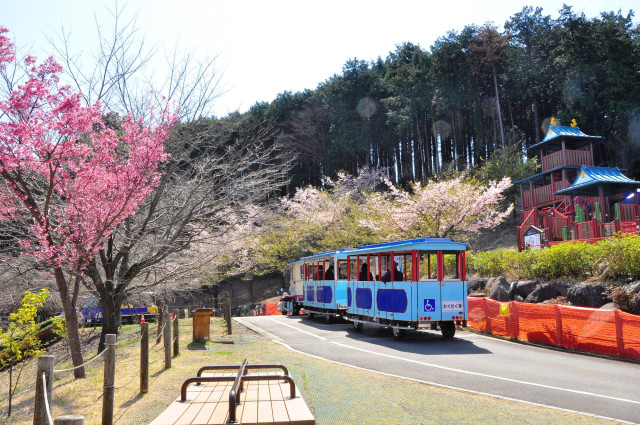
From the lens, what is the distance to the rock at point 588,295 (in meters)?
14.8

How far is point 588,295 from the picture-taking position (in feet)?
49.3

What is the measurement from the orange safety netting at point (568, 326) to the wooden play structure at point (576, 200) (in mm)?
5132

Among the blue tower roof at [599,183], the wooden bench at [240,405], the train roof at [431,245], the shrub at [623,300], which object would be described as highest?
the blue tower roof at [599,183]

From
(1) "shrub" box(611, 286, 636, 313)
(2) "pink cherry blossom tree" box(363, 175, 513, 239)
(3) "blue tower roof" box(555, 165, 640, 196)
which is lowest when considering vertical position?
(1) "shrub" box(611, 286, 636, 313)

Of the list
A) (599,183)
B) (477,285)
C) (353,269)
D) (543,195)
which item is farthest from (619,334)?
(543,195)

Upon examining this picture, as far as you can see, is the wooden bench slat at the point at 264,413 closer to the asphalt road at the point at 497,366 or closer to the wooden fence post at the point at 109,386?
the wooden fence post at the point at 109,386

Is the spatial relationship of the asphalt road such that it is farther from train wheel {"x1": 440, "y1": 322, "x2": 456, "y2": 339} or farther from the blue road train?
the blue road train

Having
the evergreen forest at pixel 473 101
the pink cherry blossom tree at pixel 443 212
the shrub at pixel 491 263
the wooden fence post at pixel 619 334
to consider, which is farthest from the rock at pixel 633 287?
the evergreen forest at pixel 473 101

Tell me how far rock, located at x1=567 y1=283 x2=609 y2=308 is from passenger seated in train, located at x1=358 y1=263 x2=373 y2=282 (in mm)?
6501

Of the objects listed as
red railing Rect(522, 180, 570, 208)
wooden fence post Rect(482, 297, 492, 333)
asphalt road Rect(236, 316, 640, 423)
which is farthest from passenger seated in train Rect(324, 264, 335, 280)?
red railing Rect(522, 180, 570, 208)

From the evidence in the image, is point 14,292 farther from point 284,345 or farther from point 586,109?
point 586,109

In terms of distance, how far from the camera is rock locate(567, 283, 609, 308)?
48.6 feet

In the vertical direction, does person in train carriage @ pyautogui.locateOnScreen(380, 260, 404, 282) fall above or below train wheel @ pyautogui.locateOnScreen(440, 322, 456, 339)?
above

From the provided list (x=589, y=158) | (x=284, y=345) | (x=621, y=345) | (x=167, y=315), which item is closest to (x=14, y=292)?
(x=167, y=315)
